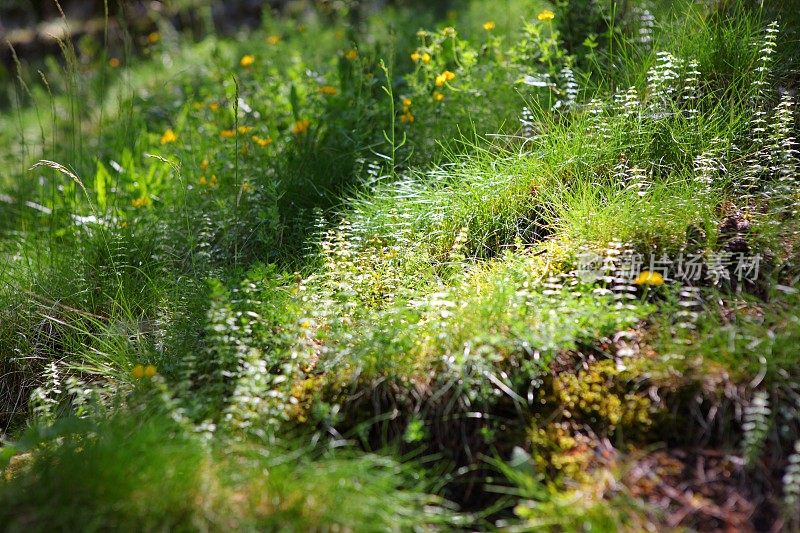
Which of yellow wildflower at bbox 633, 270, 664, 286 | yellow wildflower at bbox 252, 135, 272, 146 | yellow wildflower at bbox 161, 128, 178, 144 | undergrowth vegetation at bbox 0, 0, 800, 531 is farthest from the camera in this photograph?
yellow wildflower at bbox 161, 128, 178, 144

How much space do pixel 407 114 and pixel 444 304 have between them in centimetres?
161

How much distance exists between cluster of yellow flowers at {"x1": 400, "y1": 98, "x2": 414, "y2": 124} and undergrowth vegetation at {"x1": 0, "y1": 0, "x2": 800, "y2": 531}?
23 millimetres

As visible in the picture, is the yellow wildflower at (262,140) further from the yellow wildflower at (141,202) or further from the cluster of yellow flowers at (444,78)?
the cluster of yellow flowers at (444,78)

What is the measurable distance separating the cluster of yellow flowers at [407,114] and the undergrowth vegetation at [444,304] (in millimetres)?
23

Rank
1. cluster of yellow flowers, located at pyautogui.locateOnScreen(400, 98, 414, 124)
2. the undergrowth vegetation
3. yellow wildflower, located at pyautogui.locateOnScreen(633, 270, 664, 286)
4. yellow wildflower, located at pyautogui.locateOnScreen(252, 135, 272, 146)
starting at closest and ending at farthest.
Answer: the undergrowth vegetation < yellow wildflower, located at pyautogui.locateOnScreen(633, 270, 664, 286) < cluster of yellow flowers, located at pyautogui.locateOnScreen(400, 98, 414, 124) < yellow wildflower, located at pyautogui.locateOnScreen(252, 135, 272, 146)

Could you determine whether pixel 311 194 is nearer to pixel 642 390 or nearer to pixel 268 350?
pixel 268 350

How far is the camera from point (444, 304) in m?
2.77

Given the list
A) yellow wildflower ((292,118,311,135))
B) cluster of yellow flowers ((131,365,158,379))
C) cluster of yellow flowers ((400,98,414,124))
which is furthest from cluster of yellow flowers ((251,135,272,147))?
cluster of yellow flowers ((131,365,158,379))

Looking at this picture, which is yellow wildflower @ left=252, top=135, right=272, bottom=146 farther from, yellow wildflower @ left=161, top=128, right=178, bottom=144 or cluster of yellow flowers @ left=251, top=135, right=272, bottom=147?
yellow wildflower @ left=161, top=128, right=178, bottom=144

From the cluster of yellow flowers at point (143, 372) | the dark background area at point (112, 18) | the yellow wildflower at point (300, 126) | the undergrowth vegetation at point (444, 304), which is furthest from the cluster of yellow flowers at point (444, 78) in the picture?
the dark background area at point (112, 18)

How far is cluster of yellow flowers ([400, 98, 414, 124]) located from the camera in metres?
4.01

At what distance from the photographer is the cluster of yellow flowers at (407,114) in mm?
4008

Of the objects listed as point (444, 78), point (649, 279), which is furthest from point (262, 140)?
point (649, 279)

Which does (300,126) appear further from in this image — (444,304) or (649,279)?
(649,279)
